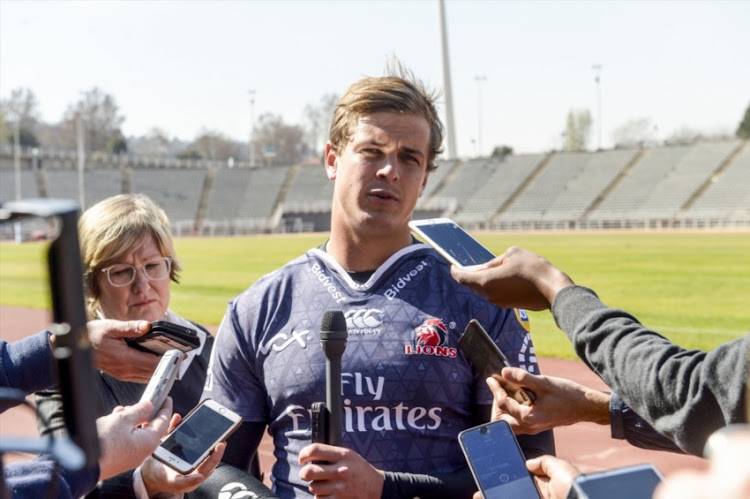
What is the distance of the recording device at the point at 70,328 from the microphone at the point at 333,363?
3.85 ft

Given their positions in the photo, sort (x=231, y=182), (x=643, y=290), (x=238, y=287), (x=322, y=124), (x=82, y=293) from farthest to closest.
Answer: (x=322, y=124) < (x=231, y=182) < (x=238, y=287) < (x=643, y=290) < (x=82, y=293)

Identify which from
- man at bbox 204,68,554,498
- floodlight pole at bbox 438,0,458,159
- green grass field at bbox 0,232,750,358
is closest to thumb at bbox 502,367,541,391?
man at bbox 204,68,554,498

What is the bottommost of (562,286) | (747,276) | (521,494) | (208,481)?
(747,276)

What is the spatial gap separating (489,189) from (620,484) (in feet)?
224

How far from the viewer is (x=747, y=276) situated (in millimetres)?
20031

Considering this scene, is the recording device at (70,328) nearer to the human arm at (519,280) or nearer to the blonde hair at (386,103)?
the human arm at (519,280)

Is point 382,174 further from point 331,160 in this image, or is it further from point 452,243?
point 452,243

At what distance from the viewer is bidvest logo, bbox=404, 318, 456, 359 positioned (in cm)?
312

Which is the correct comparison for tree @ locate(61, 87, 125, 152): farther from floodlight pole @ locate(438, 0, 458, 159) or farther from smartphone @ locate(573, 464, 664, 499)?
smartphone @ locate(573, 464, 664, 499)

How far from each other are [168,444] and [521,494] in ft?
3.56

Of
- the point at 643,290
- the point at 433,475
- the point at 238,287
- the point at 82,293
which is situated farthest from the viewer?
the point at 238,287

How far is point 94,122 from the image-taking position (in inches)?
4309

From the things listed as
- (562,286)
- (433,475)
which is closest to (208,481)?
(433,475)

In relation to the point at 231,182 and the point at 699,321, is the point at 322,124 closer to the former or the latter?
the point at 231,182
